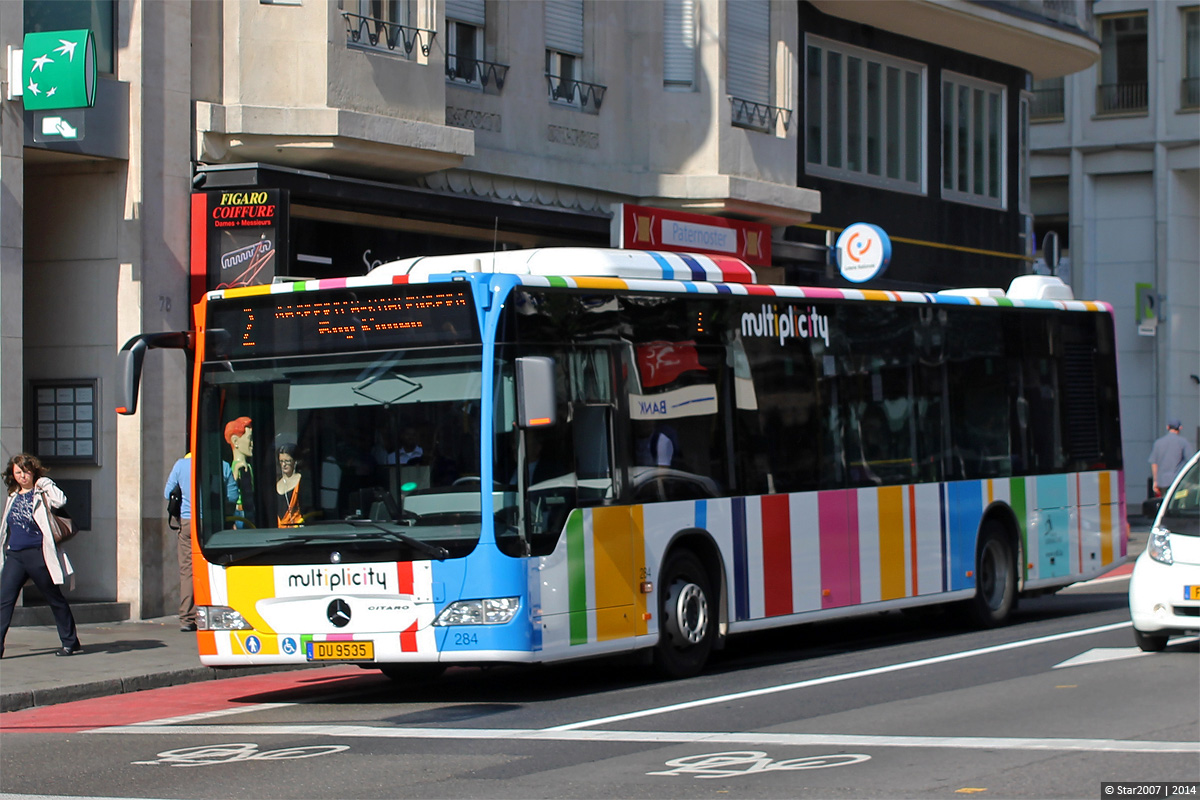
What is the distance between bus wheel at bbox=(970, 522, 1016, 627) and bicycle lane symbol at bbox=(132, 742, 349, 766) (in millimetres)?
7882

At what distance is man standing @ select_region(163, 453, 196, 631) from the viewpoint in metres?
15.5

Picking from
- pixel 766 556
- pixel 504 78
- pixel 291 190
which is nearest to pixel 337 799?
pixel 766 556

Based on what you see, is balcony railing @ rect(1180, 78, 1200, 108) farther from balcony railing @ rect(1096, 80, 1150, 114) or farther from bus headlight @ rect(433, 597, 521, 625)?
bus headlight @ rect(433, 597, 521, 625)

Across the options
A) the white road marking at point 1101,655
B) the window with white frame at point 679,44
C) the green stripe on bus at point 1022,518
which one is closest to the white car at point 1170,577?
the white road marking at point 1101,655

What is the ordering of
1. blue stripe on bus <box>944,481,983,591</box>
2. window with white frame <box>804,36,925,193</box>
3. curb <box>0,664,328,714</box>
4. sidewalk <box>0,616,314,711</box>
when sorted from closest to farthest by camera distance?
curb <box>0,664,328,714</box> < sidewalk <box>0,616,314,711</box> < blue stripe on bus <box>944,481,983,591</box> < window with white frame <box>804,36,925,193</box>

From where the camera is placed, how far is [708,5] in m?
22.6

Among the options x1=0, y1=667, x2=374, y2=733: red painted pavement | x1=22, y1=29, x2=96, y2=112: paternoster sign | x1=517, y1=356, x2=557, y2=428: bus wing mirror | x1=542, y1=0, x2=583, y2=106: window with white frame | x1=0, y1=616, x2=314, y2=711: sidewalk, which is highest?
x1=542, y1=0, x2=583, y2=106: window with white frame

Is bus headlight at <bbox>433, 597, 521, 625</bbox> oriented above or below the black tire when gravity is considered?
above

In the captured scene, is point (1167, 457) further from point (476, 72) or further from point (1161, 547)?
point (1161, 547)

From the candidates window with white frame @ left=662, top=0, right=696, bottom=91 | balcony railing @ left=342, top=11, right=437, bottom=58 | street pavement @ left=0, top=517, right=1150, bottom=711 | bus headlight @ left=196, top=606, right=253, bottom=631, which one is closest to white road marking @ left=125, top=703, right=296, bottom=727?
bus headlight @ left=196, top=606, right=253, bottom=631

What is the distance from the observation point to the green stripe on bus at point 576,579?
1107 centimetres

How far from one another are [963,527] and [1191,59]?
31.3 m

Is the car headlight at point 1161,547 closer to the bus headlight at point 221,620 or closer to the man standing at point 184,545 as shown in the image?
the bus headlight at point 221,620

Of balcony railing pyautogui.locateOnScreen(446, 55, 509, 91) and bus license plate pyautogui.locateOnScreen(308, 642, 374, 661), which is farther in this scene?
balcony railing pyautogui.locateOnScreen(446, 55, 509, 91)
